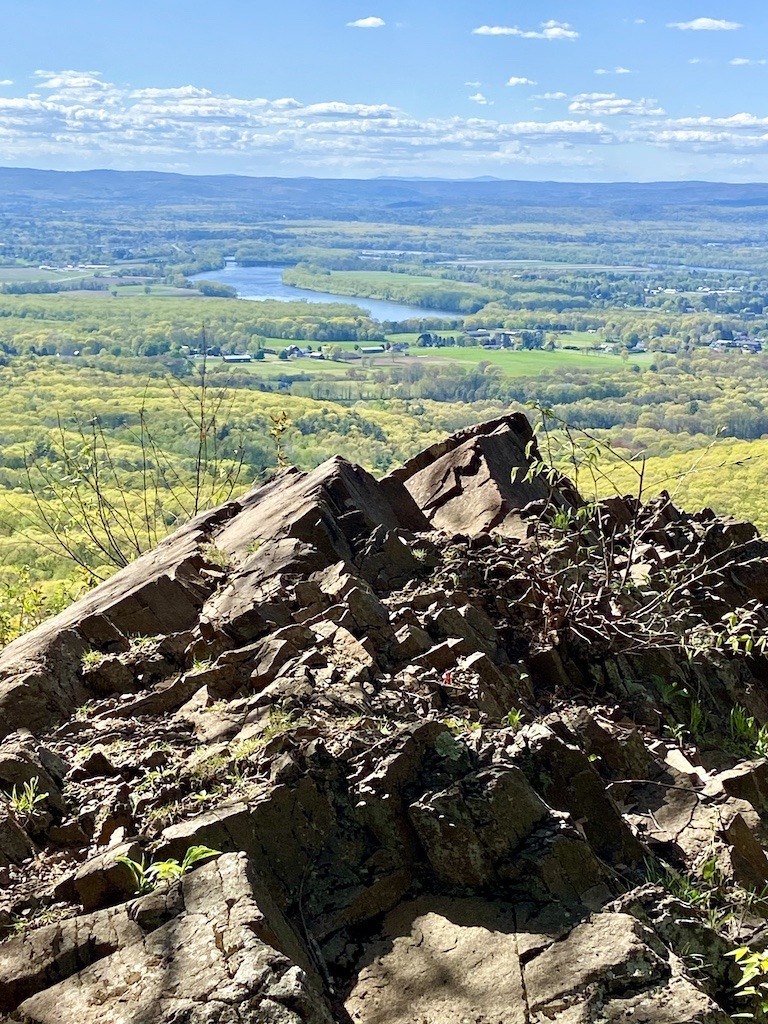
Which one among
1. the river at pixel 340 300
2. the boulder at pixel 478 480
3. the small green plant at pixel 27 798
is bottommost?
the river at pixel 340 300

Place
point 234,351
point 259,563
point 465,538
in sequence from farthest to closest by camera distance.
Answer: point 234,351, point 465,538, point 259,563

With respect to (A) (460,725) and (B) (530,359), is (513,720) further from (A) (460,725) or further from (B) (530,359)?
(B) (530,359)

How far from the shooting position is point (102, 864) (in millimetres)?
5078

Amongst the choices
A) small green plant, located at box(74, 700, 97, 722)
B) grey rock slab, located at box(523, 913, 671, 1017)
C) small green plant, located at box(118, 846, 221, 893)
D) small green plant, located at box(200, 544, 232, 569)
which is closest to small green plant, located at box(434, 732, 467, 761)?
grey rock slab, located at box(523, 913, 671, 1017)

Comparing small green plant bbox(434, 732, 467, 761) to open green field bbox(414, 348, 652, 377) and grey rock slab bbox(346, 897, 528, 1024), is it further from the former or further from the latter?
open green field bbox(414, 348, 652, 377)

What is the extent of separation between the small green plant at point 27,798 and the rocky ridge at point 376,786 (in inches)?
0.7

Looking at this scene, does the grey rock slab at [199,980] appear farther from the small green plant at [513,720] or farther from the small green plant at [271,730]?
the small green plant at [513,720]

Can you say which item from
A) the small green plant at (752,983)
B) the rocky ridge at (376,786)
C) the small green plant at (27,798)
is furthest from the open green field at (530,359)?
the small green plant at (752,983)

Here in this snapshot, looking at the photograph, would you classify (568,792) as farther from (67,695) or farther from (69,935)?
(67,695)

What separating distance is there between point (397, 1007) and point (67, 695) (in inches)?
163

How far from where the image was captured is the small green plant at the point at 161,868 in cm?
483

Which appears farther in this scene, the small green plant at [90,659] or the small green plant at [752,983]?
the small green plant at [90,659]

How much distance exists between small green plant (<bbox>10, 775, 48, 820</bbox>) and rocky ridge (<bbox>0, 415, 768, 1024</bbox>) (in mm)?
19

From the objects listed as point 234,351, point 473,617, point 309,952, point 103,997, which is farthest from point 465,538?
point 234,351
